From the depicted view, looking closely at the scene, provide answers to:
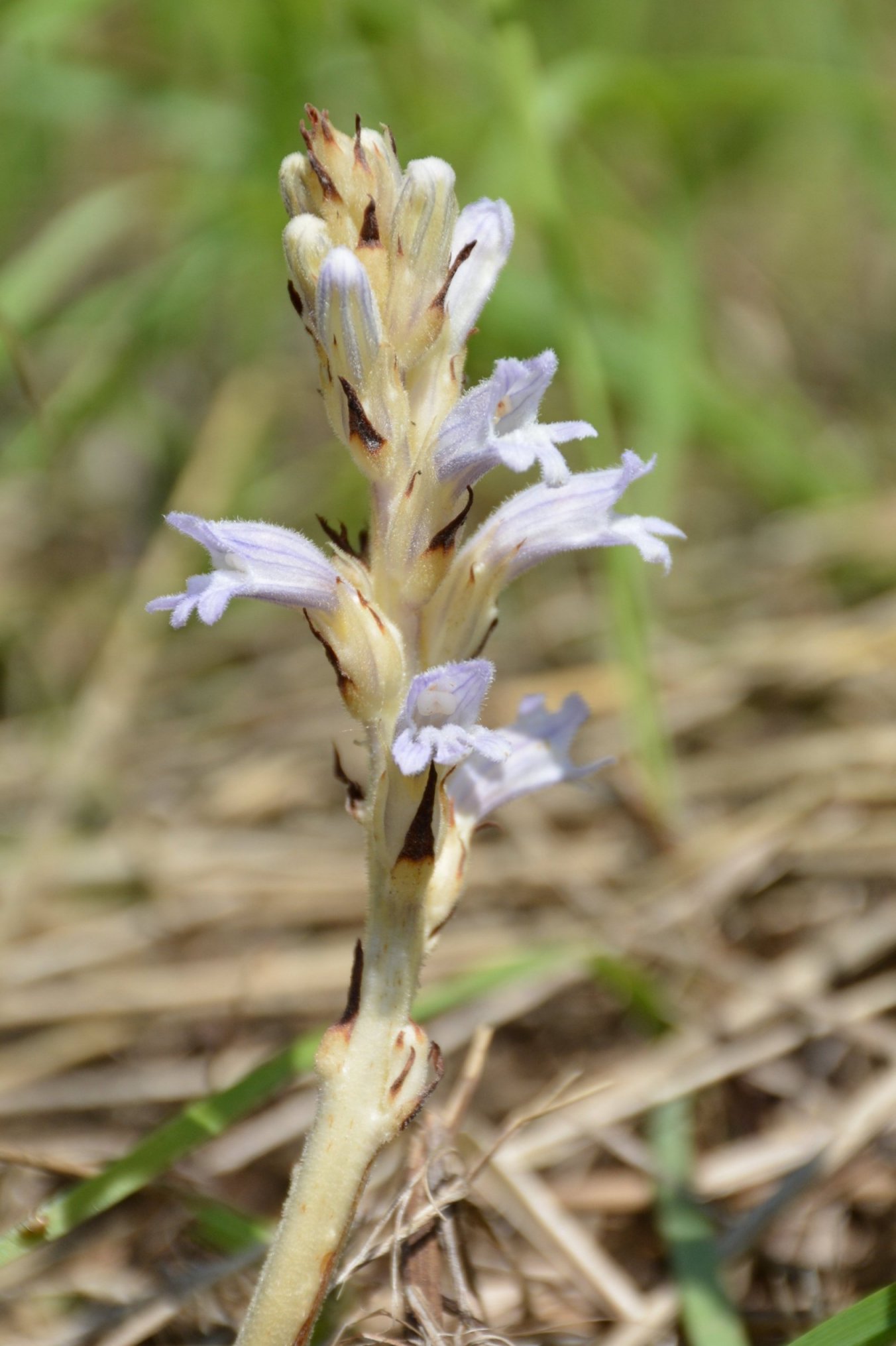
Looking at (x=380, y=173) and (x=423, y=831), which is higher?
(x=380, y=173)

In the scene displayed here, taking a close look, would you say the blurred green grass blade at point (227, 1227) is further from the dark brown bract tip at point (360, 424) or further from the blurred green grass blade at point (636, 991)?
the dark brown bract tip at point (360, 424)

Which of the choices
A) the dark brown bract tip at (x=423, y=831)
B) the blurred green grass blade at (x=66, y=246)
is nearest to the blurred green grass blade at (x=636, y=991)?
the dark brown bract tip at (x=423, y=831)

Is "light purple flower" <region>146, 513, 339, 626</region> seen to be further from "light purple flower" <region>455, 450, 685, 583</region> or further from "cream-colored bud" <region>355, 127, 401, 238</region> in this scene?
"cream-colored bud" <region>355, 127, 401, 238</region>

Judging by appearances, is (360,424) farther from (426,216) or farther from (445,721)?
(445,721)

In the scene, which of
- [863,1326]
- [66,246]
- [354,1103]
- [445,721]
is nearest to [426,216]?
[445,721]

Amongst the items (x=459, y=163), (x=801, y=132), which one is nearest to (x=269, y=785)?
(x=459, y=163)

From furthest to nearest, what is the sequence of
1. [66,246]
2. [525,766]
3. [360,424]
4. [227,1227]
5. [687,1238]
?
[66,246], [687,1238], [227,1227], [525,766], [360,424]
